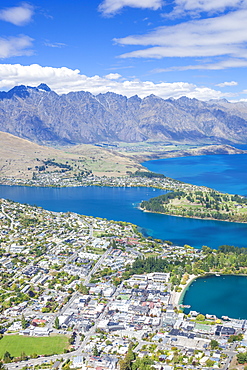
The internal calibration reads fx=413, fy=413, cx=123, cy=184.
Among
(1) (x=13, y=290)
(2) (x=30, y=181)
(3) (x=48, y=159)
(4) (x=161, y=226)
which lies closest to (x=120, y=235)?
(4) (x=161, y=226)

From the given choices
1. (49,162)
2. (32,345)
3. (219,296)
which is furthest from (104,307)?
(49,162)

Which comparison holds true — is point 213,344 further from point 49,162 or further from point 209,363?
point 49,162

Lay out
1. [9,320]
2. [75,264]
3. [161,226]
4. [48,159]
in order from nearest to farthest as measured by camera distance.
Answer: [9,320] → [75,264] → [161,226] → [48,159]

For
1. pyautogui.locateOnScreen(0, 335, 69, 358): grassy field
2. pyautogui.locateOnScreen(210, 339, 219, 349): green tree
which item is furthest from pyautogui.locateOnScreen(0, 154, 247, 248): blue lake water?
pyautogui.locateOnScreen(0, 335, 69, 358): grassy field

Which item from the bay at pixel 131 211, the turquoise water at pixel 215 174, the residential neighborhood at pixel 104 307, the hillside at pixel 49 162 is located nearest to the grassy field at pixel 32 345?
the residential neighborhood at pixel 104 307

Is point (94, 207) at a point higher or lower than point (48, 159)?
lower

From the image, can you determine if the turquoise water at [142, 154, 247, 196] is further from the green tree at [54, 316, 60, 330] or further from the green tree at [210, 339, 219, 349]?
the green tree at [54, 316, 60, 330]

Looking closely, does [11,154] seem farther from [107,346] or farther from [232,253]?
[107,346]
